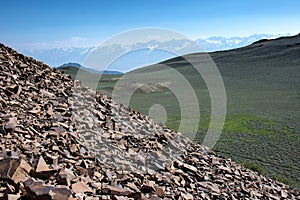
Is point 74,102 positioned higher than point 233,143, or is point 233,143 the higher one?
point 74,102

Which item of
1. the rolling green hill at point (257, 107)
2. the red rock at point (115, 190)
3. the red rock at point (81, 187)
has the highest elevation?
the red rock at point (81, 187)

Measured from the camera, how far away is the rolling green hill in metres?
23.7

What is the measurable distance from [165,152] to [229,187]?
7.48 feet

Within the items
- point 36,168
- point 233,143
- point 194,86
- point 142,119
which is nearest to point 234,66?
point 194,86

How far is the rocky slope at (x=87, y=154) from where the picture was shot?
6.25m

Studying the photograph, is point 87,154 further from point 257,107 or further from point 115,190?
point 257,107

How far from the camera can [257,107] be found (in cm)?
5022

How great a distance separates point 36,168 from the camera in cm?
632

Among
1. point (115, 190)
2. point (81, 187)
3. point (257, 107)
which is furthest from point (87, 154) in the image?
point (257, 107)

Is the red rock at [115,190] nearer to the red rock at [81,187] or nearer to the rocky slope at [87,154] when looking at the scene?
the rocky slope at [87,154]

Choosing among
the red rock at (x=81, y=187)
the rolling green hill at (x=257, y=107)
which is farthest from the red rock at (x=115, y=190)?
the rolling green hill at (x=257, y=107)

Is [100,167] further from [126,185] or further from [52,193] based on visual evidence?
[52,193]

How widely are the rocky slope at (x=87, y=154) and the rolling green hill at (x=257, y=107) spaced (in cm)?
724

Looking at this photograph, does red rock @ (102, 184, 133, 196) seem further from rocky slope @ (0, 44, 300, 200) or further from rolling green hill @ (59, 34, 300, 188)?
rolling green hill @ (59, 34, 300, 188)
